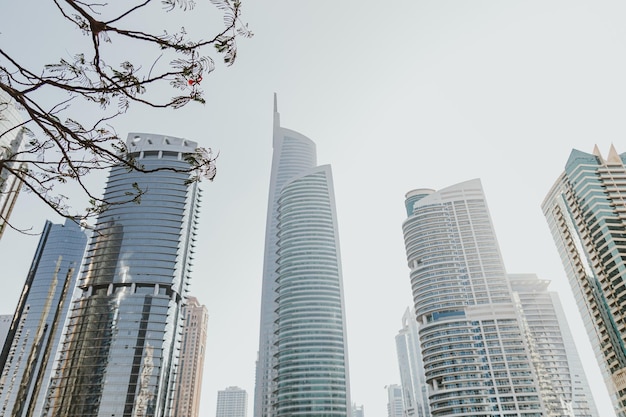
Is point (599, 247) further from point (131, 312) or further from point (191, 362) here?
point (191, 362)

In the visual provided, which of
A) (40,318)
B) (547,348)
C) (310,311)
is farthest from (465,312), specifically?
(40,318)

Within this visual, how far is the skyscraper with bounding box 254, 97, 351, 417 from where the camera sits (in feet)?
336

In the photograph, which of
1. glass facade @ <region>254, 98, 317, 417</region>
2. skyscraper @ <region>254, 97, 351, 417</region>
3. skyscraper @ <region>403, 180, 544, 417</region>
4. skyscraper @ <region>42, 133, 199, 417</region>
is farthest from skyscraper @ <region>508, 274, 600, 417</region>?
skyscraper @ <region>42, 133, 199, 417</region>

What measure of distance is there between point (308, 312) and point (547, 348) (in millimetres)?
72681

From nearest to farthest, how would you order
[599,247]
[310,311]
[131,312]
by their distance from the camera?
[599,247], [131,312], [310,311]

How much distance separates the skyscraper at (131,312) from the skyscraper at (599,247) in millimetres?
84161

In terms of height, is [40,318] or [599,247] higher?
[40,318]

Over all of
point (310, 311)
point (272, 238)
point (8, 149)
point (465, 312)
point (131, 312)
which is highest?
point (272, 238)

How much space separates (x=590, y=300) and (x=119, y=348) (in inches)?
3968

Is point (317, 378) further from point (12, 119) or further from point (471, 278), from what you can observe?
point (12, 119)

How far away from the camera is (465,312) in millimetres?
95062

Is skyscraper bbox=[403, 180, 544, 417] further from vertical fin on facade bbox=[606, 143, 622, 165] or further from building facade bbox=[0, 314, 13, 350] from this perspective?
building facade bbox=[0, 314, 13, 350]

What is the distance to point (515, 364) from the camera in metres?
88.0

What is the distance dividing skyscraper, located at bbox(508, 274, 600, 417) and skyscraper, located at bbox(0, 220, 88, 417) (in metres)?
148
